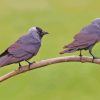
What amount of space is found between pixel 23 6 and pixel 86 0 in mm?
543

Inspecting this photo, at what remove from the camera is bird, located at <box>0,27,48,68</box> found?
2.02 metres

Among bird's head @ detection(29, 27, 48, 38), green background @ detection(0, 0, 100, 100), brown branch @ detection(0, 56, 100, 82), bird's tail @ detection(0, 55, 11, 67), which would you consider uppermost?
bird's head @ detection(29, 27, 48, 38)

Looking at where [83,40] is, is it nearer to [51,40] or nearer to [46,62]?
[46,62]

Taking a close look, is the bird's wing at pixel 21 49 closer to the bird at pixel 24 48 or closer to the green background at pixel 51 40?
the bird at pixel 24 48

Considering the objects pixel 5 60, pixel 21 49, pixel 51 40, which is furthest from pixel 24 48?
pixel 51 40

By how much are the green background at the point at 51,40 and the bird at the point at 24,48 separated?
111 centimetres

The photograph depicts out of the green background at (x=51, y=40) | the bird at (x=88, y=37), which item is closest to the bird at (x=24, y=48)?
the bird at (x=88, y=37)

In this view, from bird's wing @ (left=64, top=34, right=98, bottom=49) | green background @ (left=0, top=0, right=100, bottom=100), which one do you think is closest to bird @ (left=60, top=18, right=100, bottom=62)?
bird's wing @ (left=64, top=34, right=98, bottom=49)

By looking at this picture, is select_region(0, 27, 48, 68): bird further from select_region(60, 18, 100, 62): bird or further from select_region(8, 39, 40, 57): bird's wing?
select_region(60, 18, 100, 62): bird

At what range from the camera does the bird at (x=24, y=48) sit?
202 centimetres

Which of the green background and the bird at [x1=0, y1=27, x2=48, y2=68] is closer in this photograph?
the bird at [x1=0, y1=27, x2=48, y2=68]

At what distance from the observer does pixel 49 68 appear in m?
3.74

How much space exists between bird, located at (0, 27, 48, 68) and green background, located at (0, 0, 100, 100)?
3.64 ft

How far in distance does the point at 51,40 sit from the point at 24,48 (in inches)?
72.9
